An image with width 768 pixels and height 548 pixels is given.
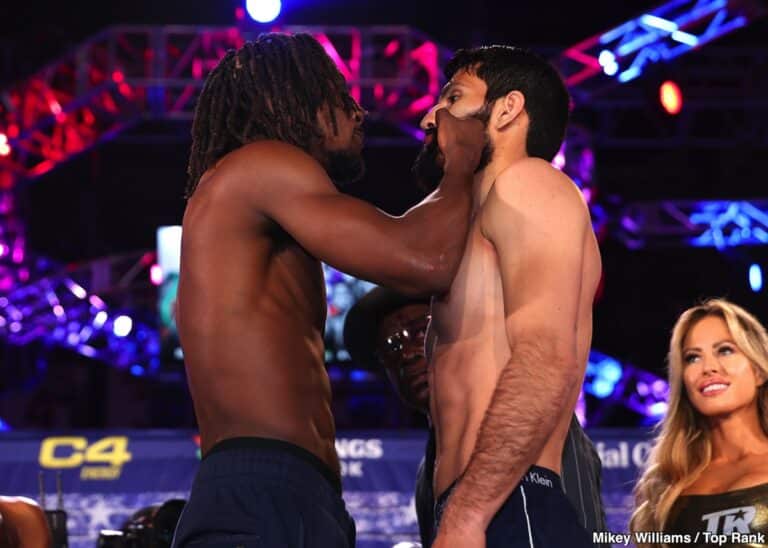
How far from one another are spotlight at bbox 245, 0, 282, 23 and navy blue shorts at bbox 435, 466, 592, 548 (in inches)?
347

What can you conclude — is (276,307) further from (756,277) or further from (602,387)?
(602,387)

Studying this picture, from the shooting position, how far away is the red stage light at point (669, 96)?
427 inches

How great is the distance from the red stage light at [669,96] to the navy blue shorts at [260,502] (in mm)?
9032

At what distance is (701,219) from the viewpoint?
12742 mm

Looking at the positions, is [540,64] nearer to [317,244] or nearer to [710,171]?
[317,244]

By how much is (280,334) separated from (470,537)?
58 centimetres

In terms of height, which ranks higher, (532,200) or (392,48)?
(532,200)

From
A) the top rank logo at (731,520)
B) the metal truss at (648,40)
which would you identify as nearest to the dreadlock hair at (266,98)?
the top rank logo at (731,520)

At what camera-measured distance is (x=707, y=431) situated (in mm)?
4113

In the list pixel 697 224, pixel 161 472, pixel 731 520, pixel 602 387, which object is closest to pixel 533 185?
pixel 731 520

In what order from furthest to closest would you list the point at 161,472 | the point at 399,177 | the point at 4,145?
the point at 399,177 → the point at 4,145 → the point at 161,472

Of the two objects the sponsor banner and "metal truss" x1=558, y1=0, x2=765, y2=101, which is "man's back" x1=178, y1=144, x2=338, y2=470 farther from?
"metal truss" x1=558, y1=0, x2=765, y2=101

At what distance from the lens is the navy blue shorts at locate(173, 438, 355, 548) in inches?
93.1

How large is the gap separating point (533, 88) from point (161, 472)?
13.3 feet
